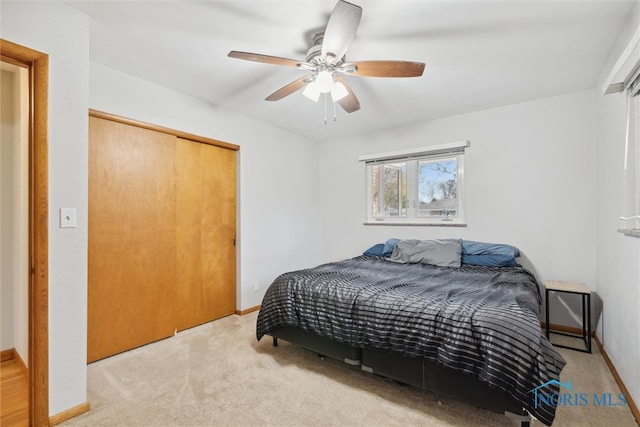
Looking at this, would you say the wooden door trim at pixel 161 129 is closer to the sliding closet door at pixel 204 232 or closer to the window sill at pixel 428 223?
the sliding closet door at pixel 204 232

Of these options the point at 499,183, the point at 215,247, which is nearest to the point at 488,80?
the point at 499,183

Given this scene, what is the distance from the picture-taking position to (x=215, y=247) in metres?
3.41

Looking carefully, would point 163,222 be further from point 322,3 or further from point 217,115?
point 322,3

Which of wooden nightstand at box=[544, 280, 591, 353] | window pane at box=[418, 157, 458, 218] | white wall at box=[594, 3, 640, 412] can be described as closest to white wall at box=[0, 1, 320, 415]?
window pane at box=[418, 157, 458, 218]

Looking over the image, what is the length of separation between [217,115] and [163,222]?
4.34 ft

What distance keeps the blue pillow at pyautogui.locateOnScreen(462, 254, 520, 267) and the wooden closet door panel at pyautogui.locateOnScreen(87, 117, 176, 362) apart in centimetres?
307

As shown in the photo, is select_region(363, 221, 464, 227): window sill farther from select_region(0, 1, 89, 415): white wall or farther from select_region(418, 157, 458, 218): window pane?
select_region(0, 1, 89, 415): white wall

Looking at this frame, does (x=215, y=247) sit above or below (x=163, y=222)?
below

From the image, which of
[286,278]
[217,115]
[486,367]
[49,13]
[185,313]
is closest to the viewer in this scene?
[486,367]

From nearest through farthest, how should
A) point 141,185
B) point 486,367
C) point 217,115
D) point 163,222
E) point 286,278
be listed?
1. point 486,367
2. point 286,278
3. point 141,185
4. point 163,222
5. point 217,115

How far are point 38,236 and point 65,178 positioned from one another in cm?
35

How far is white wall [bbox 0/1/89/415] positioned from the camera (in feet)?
5.57

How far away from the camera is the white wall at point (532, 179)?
298 centimetres

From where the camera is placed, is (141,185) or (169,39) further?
(141,185)
